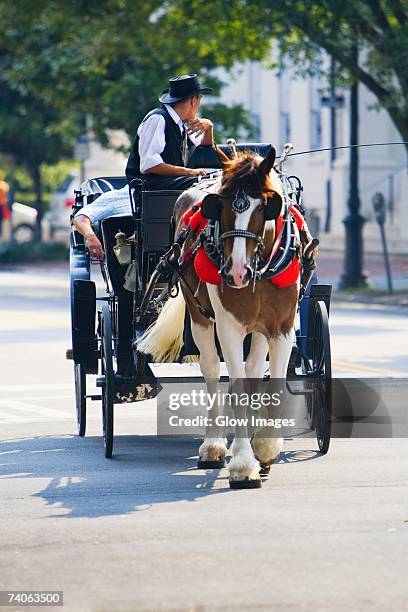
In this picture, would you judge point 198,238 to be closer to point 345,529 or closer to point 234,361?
point 234,361

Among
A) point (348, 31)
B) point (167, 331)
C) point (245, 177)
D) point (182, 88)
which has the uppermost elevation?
point (348, 31)

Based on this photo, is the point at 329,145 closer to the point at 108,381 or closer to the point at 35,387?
the point at 35,387

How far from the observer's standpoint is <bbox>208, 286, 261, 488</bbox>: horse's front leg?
9.16 m

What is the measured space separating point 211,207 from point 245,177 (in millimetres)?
267

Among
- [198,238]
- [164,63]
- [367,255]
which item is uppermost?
[164,63]

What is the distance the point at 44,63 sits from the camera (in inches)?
1529

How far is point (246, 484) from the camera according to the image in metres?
9.14

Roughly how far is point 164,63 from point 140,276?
2670 centimetres

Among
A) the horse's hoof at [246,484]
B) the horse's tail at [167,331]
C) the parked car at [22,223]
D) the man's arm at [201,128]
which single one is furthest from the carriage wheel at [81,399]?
the parked car at [22,223]

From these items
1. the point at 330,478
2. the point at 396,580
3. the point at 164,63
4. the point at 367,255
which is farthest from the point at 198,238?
the point at 367,255

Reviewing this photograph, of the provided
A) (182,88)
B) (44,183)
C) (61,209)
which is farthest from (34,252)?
(182,88)

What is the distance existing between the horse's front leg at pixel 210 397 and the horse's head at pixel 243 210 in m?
1.02

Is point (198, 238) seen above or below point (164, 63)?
below

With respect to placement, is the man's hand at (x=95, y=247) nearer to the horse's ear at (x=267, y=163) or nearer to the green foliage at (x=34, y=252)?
the horse's ear at (x=267, y=163)
